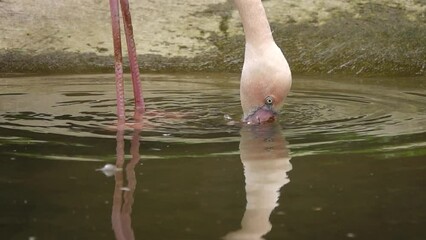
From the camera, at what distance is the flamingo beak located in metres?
4.28

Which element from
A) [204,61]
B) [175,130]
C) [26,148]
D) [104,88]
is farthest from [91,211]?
[204,61]

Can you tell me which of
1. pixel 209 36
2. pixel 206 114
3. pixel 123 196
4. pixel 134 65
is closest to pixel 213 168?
pixel 123 196

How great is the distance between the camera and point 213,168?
3.22 meters

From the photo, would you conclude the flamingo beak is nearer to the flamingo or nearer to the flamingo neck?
the flamingo

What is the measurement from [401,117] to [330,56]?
6.28 ft

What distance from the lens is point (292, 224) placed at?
255 cm

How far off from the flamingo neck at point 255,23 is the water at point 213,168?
378 mm

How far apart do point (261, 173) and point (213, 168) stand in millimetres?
168

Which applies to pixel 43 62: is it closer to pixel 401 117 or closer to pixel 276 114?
pixel 276 114

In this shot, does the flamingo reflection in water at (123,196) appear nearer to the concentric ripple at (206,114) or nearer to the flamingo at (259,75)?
the concentric ripple at (206,114)

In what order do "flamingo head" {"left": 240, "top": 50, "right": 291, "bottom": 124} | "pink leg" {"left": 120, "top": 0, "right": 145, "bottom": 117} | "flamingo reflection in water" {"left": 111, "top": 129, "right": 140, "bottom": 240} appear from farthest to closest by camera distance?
1. "pink leg" {"left": 120, "top": 0, "right": 145, "bottom": 117}
2. "flamingo head" {"left": 240, "top": 50, "right": 291, "bottom": 124}
3. "flamingo reflection in water" {"left": 111, "top": 129, "right": 140, "bottom": 240}

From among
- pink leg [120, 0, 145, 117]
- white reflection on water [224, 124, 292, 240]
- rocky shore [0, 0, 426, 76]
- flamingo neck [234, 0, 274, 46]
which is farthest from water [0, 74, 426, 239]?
rocky shore [0, 0, 426, 76]

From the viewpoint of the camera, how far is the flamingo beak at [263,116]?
14.0 ft

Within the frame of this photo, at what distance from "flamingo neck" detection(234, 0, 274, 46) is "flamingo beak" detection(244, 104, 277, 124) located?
0.30m
